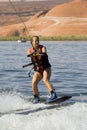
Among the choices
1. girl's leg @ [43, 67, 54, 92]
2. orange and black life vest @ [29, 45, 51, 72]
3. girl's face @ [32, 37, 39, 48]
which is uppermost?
girl's face @ [32, 37, 39, 48]

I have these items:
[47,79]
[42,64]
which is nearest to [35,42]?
[42,64]

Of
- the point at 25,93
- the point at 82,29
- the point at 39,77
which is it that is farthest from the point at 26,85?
the point at 82,29

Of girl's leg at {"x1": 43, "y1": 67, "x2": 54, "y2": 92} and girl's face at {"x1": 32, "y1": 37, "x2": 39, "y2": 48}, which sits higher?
girl's face at {"x1": 32, "y1": 37, "x2": 39, "y2": 48}

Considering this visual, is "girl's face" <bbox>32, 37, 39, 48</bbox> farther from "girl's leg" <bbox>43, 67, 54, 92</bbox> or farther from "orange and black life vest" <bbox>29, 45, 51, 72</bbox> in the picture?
"girl's leg" <bbox>43, 67, 54, 92</bbox>

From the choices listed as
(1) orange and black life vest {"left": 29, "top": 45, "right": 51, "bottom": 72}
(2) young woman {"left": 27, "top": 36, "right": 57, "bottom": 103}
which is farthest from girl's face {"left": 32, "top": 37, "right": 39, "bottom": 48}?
(1) orange and black life vest {"left": 29, "top": 45, "right": 51, "bottom": 72}

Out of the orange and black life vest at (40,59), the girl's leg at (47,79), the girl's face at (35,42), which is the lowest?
the girl's leg at (47,79)

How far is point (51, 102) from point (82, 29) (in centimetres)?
10284

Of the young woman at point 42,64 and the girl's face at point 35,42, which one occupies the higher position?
the girl's face at point 35,42

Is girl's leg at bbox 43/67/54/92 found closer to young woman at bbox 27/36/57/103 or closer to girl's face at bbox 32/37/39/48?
young woman at bbox 27/36/57/103

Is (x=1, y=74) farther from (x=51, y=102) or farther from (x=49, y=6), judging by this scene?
(x=49, y=6)

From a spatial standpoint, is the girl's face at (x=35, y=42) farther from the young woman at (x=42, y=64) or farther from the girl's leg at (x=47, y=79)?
the girl's leg at (x=47, y=79)

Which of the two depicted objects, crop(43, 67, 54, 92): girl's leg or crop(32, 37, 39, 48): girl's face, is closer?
crop(32, 37, 39, 48): girl's face

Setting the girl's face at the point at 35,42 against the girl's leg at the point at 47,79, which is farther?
the girl's leg at the point at 47,79

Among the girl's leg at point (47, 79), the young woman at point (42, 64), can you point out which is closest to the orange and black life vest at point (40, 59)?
the young woman at point (42, 64)
